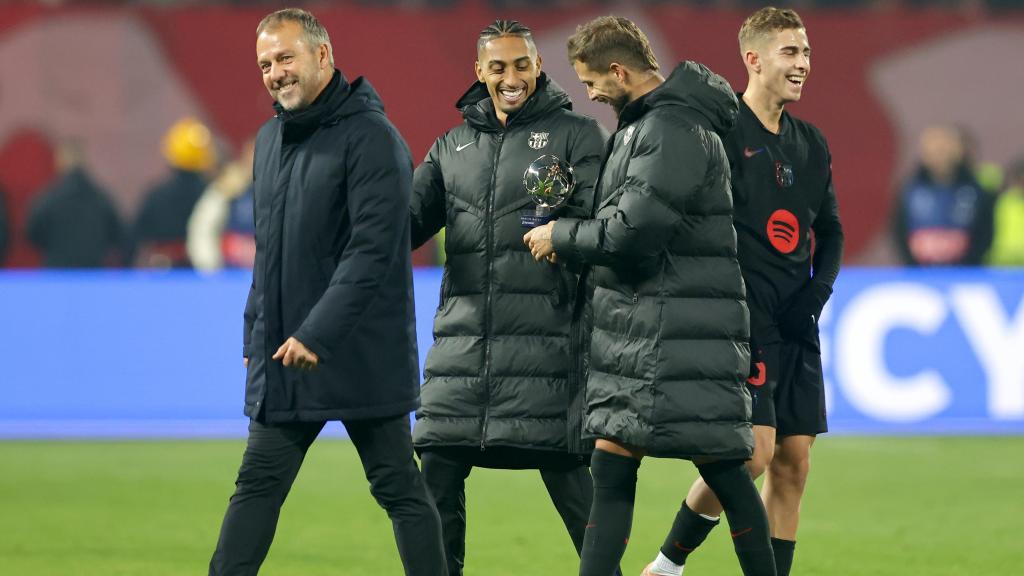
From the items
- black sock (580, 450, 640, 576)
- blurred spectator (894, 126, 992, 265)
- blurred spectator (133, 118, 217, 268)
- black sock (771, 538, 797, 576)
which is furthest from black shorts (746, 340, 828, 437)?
blurred spectator (894, 126, 992, 265)

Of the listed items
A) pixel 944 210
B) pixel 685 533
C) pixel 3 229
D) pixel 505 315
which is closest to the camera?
pixel 505 315

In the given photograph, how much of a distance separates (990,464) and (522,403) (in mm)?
5280

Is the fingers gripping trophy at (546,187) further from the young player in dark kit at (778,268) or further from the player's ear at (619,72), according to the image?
the young player in dark kit at (778,268)

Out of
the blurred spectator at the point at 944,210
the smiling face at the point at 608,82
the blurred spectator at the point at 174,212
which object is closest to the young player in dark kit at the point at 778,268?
the smiling face at the point at 608,82

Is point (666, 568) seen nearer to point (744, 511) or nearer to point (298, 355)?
point (744, 511)

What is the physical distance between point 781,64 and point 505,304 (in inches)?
50.8

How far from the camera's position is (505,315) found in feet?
19.2

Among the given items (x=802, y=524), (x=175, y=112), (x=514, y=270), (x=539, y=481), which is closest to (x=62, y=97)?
(x=175, y=112)

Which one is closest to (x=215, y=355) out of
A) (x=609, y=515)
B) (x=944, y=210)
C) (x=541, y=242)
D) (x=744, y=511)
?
(x=541, y=242)

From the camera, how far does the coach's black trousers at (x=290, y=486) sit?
5.33m

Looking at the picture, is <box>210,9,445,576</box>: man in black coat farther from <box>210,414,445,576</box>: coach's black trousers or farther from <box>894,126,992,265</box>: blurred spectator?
<box>894,126,992,265</box>: blurred spectator

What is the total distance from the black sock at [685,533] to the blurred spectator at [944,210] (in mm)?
9722

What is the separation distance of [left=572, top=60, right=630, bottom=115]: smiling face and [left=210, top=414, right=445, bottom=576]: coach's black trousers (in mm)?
1211

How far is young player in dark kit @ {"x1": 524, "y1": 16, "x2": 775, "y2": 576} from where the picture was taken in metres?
5.21
